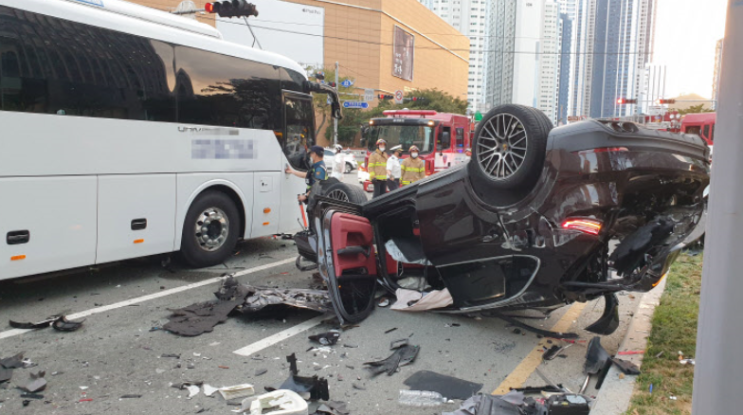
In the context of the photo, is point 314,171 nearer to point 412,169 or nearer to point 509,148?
point 509,148

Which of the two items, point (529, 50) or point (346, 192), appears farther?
point (529, 50)

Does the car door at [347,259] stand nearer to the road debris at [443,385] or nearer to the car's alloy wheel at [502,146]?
the road debris at [443,385]

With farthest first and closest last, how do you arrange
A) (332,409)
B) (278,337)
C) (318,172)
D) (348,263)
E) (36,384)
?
(318,172) → (348,263) → (278,337) → (36,384) → (332,409)

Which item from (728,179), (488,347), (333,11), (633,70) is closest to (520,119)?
(488,347)

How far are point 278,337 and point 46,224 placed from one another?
2962 millimetres

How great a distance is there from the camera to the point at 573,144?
4.44 m

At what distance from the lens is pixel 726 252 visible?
5.66 ft

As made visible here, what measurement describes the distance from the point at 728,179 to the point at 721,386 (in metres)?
0.64

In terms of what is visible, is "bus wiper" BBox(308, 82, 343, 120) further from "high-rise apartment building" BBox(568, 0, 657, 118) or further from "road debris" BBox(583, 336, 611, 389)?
"high-rise apartment building" BBox(568, 0, 657, 118)

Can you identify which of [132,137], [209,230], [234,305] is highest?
[132,137]

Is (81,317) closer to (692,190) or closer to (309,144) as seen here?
(309,144)

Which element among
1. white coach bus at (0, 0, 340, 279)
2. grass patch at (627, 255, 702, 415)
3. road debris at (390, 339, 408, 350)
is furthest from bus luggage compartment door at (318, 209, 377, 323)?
white coach bus at (0, 0, 340, 279)

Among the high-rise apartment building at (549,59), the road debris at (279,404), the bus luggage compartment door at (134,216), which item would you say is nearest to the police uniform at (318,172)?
the bus luggage compartment door at (134,216)

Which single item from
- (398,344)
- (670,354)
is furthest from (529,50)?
(398,344)
